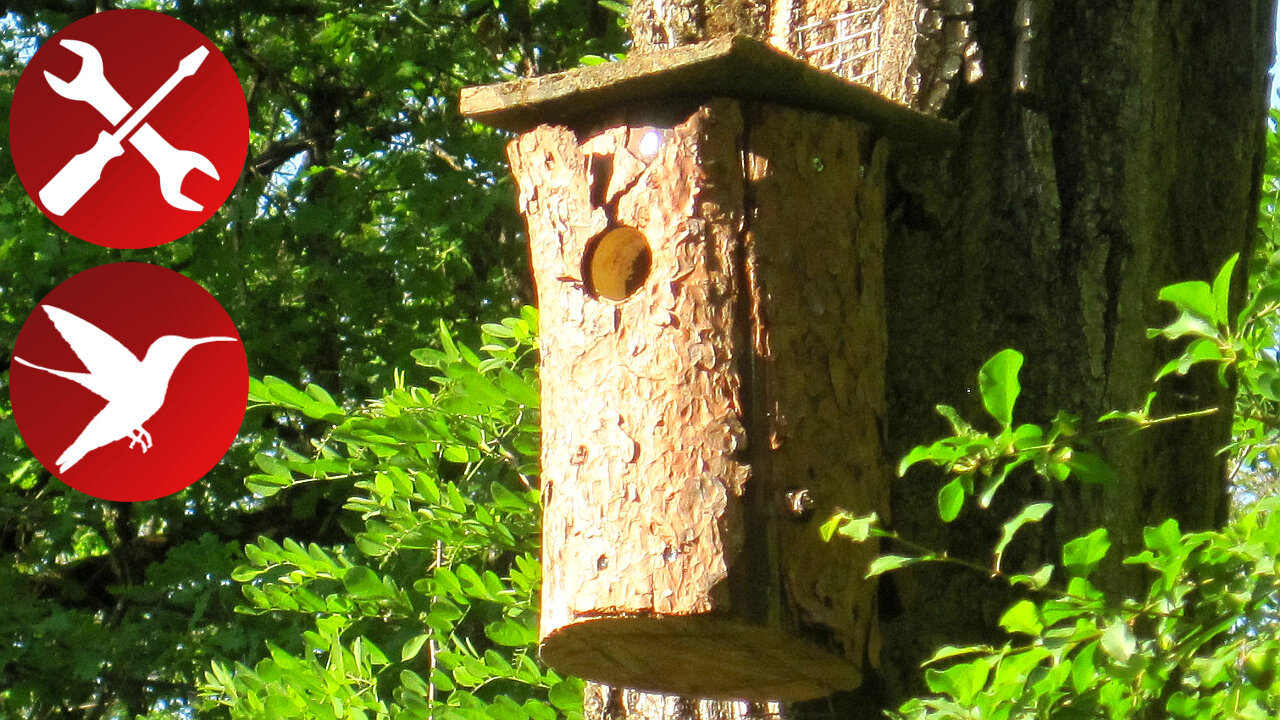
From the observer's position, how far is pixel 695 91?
1.54m

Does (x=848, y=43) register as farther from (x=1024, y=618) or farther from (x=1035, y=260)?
(x=1024, y=618)

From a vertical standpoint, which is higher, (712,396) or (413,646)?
(712,396)

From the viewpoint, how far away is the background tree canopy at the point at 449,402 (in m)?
1.21

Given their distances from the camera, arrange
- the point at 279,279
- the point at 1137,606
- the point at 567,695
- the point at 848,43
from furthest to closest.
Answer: the point at 279,279
the point at 567,695
the point at 848,43
the point at 1137,606


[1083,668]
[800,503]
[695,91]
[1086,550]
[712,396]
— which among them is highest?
[695,91]

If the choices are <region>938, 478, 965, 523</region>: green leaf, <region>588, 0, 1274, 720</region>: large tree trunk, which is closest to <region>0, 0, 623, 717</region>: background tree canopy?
<region>588, 0, 1274, 720</region>: large tree trunk

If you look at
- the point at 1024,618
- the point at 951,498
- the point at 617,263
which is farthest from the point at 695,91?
the point at 1024,618

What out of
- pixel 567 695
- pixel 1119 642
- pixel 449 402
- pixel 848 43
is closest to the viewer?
pixel 1119 642

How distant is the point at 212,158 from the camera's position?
429cm

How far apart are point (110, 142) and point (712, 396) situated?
308cm

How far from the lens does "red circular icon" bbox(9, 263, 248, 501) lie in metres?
4.01

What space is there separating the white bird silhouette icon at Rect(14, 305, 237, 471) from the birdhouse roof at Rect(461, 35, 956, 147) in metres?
2.64

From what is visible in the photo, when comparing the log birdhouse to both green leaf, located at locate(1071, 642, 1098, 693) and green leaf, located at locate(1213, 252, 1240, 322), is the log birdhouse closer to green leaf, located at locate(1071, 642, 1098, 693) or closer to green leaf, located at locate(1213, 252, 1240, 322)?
green leaf, located at locate(1071, 642, 1098, 693)

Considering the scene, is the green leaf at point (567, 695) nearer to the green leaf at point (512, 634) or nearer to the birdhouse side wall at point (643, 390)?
the green leaf at point (512, 634)
